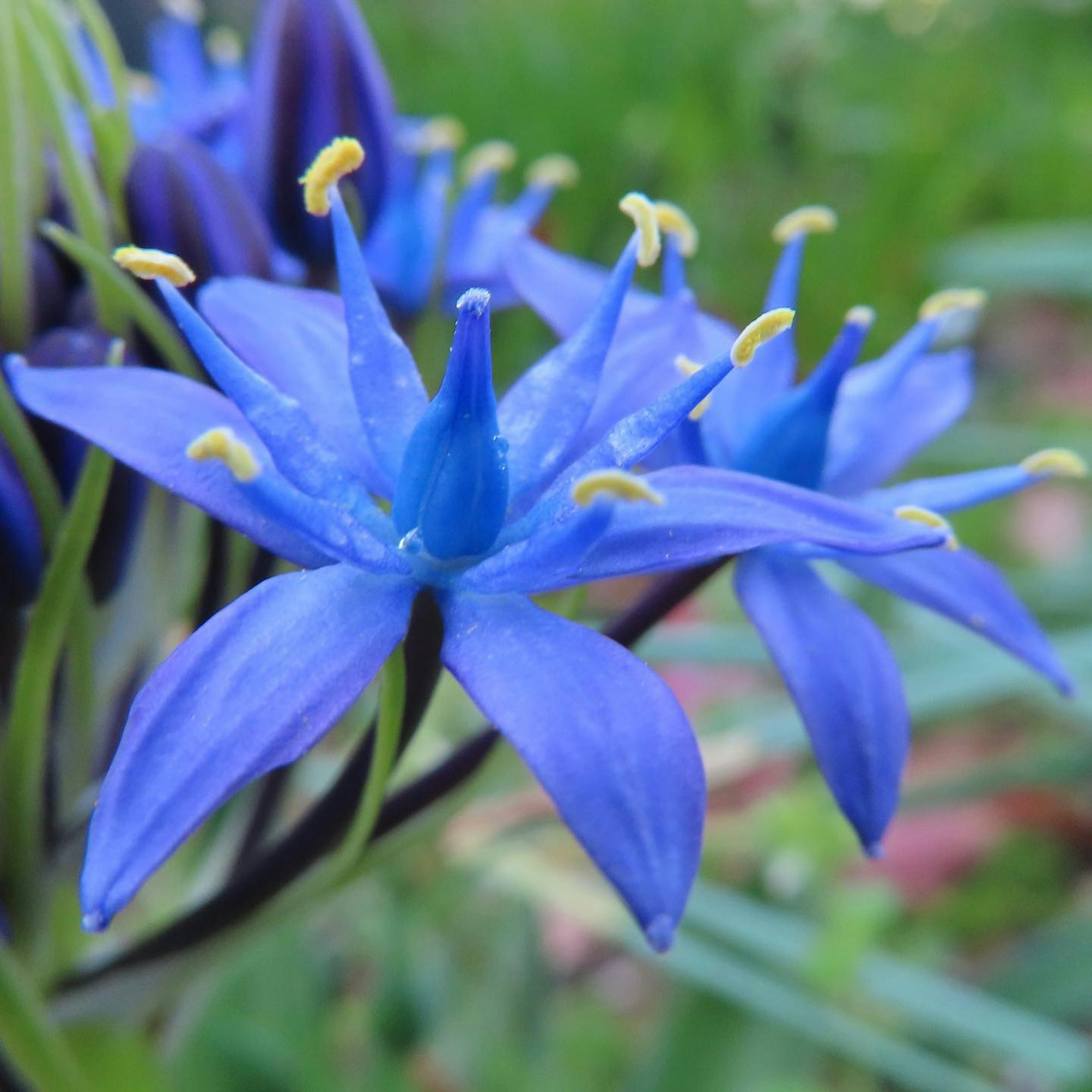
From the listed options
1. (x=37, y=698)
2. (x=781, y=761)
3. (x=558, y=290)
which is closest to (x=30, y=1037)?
(x=37, y=698)

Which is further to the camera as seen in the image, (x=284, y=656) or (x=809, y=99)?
(x=809, y=99)

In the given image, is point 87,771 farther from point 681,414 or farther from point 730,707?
point 730,707

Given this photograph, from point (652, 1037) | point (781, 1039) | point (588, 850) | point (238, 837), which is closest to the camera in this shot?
point (588, 850)

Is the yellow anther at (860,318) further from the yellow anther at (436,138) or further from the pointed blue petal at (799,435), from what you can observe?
the yellow anther at (436,138)

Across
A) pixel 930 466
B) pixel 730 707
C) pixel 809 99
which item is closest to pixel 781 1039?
pixel 730 707

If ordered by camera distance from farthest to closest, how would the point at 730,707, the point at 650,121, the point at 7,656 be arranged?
the point at 650,121 < the point at 730,707 < the point at 7,656

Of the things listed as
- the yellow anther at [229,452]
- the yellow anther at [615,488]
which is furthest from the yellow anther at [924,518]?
the yellow anther at [229,452]
